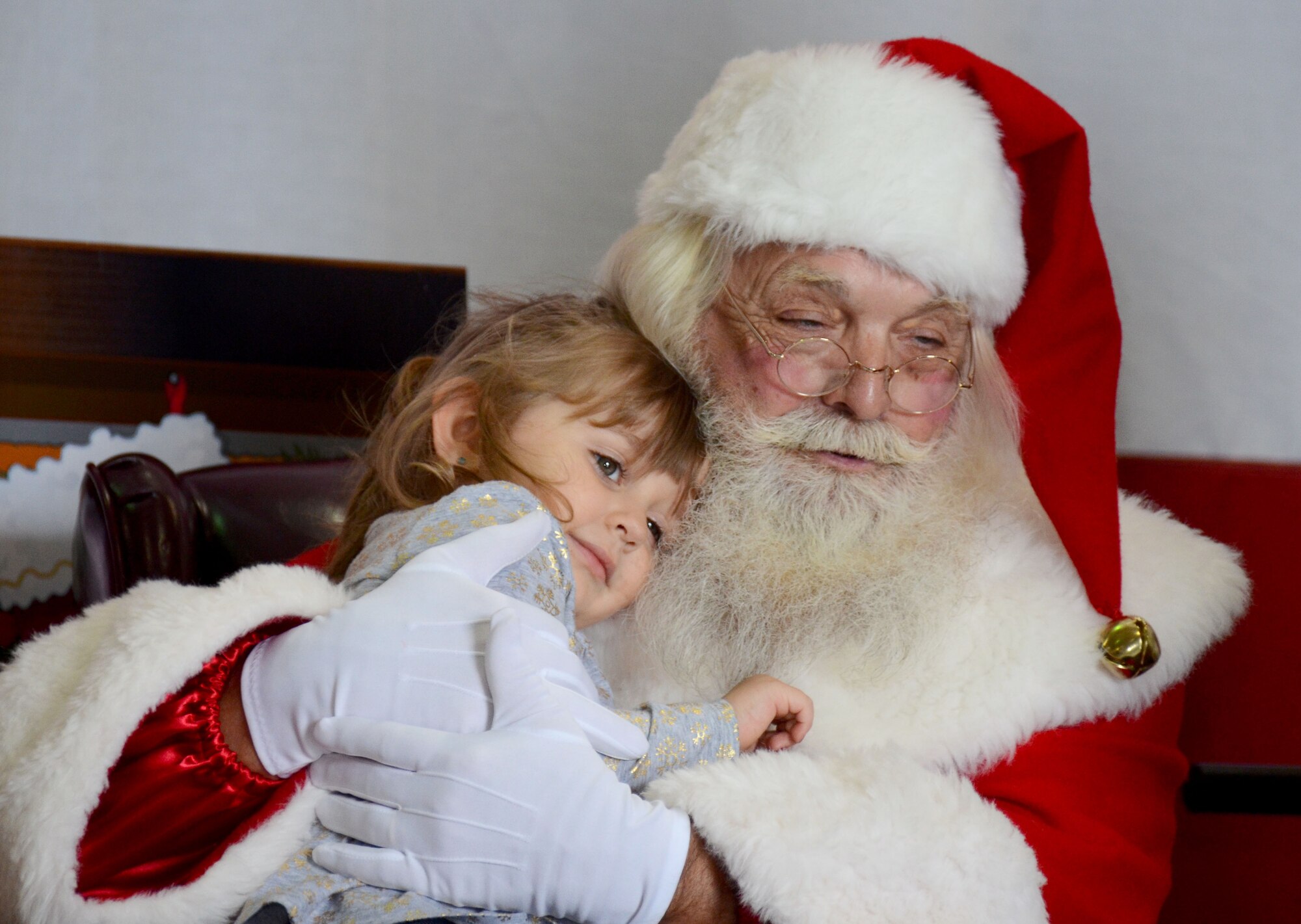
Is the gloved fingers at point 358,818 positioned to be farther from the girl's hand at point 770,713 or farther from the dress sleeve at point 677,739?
the girl's hand at point 770,713

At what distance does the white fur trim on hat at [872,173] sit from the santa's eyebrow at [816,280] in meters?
0.05

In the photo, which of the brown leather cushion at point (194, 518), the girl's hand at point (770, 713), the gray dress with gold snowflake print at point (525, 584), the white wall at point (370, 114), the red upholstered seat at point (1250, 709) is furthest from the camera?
the white wall at point (370, 114)

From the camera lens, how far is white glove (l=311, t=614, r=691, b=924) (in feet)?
4.23

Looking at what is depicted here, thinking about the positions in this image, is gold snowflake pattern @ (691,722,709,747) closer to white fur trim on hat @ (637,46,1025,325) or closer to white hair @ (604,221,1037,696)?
white hair @ (604,221,1037,696)

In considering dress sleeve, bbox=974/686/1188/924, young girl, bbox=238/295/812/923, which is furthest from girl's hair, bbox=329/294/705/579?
dress sleeve, bbox=974/686/1188/924

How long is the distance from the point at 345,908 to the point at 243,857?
0.14m

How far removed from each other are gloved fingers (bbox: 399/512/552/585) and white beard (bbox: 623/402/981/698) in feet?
1.63

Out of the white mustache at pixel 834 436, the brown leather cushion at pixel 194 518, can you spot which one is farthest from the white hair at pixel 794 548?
the brown leather cushion at pixel 194 518

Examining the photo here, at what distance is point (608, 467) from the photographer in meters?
1.78

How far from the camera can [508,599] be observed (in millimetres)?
1430

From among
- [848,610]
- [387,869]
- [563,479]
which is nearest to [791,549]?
[848,610]

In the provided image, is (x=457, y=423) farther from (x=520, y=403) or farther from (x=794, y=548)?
(x=794, y=548)

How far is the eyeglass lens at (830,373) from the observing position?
1.89m

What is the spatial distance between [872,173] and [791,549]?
26.8 inches
